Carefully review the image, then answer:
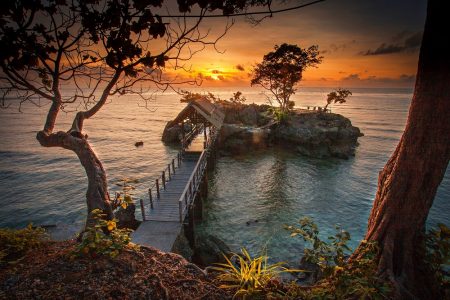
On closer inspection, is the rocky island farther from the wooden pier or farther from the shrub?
the shrub

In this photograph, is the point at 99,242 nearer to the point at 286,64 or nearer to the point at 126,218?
the point at 126,218

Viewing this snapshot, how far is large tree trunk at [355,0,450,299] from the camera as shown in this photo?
445 cm

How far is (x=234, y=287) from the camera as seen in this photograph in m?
5.24


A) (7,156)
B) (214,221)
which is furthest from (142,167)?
(7,156)

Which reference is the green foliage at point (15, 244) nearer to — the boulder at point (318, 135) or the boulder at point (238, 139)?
the boulder at point (238, 139)

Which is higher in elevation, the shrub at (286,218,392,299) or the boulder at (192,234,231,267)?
the shrub at (286,218,392,299)

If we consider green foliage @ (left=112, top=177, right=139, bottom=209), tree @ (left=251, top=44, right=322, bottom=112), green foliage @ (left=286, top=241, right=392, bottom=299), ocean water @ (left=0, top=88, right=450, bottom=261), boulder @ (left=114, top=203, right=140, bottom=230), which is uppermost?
tree @ (left=251, top=44, right=322, bottom=112)

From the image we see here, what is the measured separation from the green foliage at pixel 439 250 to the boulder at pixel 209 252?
8.87 metres

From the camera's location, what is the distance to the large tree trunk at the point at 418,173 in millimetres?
4445

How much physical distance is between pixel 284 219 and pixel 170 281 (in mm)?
14062

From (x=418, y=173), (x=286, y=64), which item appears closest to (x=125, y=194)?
(x=418, y=173)

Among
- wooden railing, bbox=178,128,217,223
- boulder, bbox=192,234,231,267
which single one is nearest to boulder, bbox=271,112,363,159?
wooden railing, bbox=178,128,217,223

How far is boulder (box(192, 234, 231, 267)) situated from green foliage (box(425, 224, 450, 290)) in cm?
887

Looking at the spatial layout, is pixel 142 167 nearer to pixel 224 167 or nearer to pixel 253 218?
pixel 224 167
